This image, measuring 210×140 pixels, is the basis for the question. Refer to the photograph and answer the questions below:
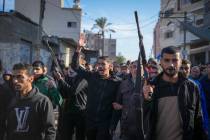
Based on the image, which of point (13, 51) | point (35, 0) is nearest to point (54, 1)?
point (35, 0)

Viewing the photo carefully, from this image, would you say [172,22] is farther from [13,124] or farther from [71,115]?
[13,124]

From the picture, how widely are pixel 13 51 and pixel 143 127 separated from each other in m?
17.5

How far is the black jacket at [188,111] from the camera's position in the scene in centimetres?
495

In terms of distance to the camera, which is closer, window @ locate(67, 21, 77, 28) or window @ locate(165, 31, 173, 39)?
window @ locate(67, 21, 77, 28)

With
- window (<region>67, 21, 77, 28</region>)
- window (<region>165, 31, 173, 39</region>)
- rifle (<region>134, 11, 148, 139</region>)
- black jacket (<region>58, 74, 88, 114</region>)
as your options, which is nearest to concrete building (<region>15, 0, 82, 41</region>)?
window (<region>67, 21, 77, 28</region>)

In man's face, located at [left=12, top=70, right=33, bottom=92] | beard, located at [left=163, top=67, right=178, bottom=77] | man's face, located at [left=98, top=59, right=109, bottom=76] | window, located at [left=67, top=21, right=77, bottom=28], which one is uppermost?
window, located at [left=67, top=21, right=77, bottom=28]

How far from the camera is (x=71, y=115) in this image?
8625 mm

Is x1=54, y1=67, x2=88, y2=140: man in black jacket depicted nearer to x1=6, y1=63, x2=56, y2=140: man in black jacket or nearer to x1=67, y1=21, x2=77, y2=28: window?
x1=6, y1=63, x2=56, y2=140: man in black jacket

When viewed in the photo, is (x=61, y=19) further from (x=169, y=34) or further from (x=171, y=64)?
(x=171, y=64)

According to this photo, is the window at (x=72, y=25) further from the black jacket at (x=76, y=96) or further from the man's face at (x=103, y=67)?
the man's face at (x=103, y=67)

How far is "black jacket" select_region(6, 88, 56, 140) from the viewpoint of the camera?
16.3 feet

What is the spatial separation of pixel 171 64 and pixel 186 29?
113 ft

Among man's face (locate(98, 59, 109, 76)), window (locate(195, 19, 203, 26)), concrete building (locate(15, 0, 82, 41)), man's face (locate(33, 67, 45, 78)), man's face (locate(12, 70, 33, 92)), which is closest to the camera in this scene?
man's face (locate(12, 70, 33, 92))

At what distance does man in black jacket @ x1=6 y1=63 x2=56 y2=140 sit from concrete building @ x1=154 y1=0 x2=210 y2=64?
114 ft
